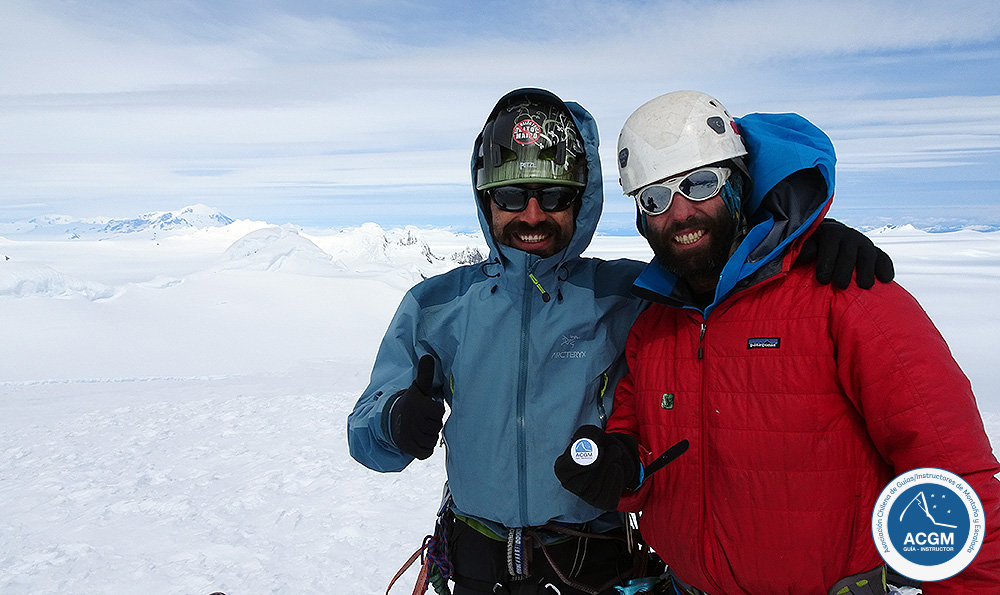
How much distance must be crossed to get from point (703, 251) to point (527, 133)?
0.98 metres

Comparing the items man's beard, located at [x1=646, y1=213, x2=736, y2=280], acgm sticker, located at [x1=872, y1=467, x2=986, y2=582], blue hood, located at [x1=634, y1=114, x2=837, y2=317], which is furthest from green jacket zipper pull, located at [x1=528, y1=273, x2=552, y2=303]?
acgm sticker, located at [x1=872, y1=467, x2=986, y2=582]

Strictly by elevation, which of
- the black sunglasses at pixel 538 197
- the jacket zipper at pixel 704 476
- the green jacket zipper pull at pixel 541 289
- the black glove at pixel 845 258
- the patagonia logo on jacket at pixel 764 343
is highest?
the black sunglasses at pixel 538 197

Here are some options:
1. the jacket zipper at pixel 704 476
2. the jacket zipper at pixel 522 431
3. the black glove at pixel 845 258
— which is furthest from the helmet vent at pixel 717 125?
the jacket zipper at pixel 522 431

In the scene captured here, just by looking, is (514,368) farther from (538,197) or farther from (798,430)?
(798,430)

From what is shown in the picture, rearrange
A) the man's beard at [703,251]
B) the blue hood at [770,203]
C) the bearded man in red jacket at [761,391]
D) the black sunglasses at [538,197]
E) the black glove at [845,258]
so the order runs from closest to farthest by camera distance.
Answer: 1. the bearded man in red jacket at [761,391]
2. the black glove at [845,258]
3. the blue hood at [770,203]
4. the man's beard at [703,251]
5. the black sunglasses at [538,197]

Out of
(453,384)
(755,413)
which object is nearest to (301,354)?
(453,384)

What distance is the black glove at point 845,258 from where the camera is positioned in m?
2.01

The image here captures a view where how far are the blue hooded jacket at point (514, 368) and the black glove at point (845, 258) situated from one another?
2.71ft

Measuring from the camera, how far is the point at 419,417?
8.07ft

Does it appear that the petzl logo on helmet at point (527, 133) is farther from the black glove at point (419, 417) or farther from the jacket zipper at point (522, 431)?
the black glove at point (419, 417)

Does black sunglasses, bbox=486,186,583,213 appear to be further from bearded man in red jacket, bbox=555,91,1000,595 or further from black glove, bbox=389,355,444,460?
black glove, bbox=389,355,444,460

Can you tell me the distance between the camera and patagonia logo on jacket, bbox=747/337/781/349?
2109 mm

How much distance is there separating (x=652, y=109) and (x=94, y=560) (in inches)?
229

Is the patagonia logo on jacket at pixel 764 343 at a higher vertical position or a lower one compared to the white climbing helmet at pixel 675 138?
lower
